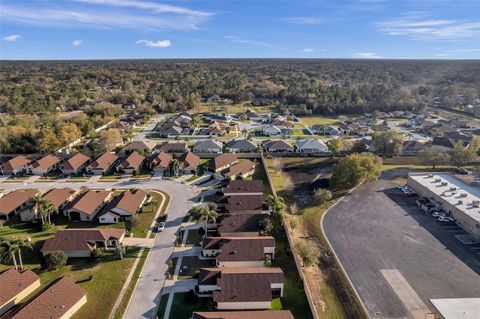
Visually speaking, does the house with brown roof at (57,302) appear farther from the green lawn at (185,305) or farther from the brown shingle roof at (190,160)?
the brown shingle roof at (190,160)

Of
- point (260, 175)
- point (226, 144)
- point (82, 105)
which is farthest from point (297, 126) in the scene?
point (82, 105)

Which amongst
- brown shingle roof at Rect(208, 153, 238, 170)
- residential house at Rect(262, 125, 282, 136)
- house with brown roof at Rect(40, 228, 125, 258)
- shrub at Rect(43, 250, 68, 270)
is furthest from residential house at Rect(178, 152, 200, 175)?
residential house at Rect(262, 125, 282, 136)

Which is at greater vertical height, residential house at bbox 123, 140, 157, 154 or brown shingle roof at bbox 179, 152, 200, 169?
residential house at bbox 123, 140, 157, 154

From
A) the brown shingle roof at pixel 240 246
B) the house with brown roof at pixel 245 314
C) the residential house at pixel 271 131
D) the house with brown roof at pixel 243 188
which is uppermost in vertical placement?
the residential house at pixel 271 131

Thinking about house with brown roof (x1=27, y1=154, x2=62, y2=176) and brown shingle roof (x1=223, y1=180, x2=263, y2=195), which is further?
house with brown roof (x1=27, y1=154, x2=62, y2=176)

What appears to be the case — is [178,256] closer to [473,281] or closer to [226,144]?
[473,281]

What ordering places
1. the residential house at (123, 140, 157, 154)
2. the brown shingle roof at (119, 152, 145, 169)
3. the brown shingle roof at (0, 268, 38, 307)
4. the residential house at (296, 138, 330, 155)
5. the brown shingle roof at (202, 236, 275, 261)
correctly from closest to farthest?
1. the brown shingle roof at (0, 268, 38, 307)
2. the brown shingle roof at (202, 236, 275, 261)
3. the brown shingle roof at (119, 152, 145, 169)
4. the residential house at (123, 140, 157, 154)
5. the residential house at (296, 138, 330, 155)

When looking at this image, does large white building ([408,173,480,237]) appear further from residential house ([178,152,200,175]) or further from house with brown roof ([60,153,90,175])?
house with brown roof ([60,153,90,175])

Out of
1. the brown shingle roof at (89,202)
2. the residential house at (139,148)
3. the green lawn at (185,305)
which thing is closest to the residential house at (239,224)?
the green lawn at (185,305)
